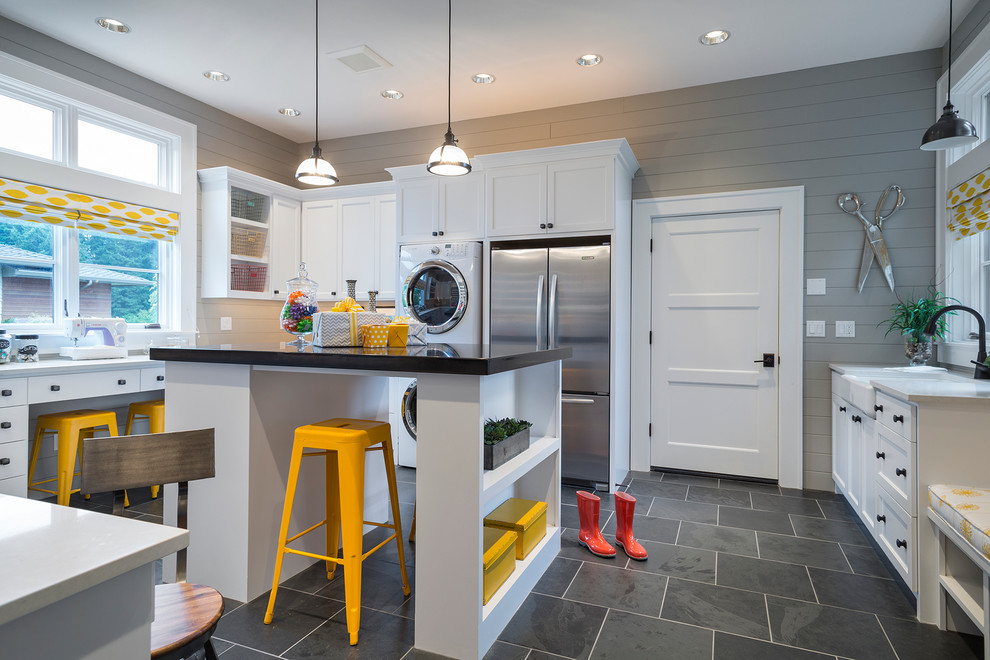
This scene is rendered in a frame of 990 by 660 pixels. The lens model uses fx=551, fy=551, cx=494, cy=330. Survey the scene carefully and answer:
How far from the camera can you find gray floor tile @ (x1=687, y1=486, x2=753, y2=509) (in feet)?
11.6

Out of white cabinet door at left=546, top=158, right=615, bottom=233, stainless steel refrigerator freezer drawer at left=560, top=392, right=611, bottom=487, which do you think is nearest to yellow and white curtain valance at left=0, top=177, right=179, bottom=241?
white cabinet door at left=546, top=158, right=615, bottom=233

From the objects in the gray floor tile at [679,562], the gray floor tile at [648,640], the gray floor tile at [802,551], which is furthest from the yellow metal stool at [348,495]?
the gray floor tile at [802,551]

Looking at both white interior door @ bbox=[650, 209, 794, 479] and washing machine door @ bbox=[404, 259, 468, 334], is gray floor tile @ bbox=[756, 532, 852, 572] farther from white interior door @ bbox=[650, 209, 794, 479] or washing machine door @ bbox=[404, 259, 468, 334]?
washing machine door @ bbox=[404, 259, 468, 334]

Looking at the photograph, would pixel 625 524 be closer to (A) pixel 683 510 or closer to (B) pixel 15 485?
(A) pixel 683 510

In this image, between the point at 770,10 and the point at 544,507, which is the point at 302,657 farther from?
the point at 770,10

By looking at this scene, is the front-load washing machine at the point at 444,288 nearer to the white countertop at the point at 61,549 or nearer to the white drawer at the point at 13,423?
the white drawer at the point at 13,423

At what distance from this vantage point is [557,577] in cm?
246

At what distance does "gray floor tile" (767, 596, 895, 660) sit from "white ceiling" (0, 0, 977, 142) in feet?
9.97

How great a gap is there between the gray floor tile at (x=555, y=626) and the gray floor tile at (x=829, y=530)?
4.95 feet

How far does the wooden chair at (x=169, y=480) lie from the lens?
1.19 meters

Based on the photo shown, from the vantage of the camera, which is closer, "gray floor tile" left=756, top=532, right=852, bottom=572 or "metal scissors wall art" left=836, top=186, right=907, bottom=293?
"gray floor tile" left=756, top=532, right=852, bottom=572

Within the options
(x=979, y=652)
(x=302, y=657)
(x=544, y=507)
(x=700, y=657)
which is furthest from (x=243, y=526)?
(x=979, y=652)

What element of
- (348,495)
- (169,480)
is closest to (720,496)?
(348,495)

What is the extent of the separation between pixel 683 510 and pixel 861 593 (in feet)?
3.68
